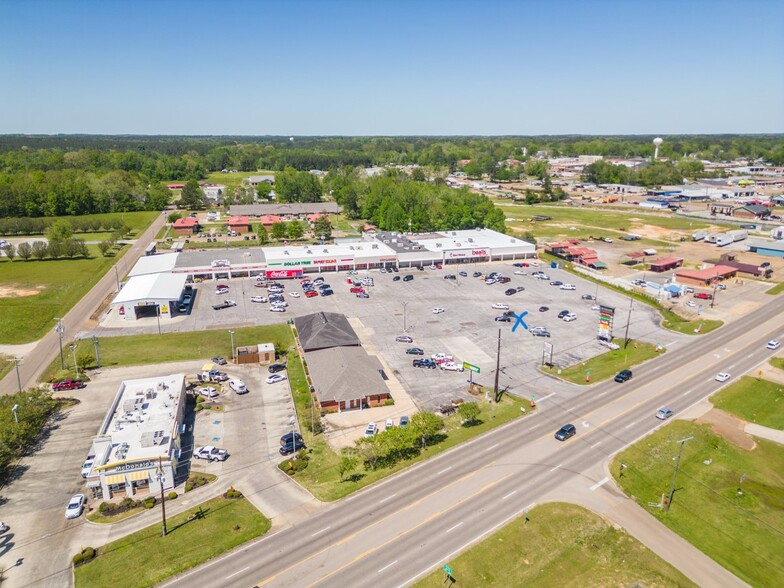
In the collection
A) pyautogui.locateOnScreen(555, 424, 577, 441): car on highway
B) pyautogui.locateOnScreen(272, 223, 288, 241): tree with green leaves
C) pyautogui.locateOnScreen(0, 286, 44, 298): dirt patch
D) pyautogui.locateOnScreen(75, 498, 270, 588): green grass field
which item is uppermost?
pyautogui.locateOnScreen(272, 223, 288, 241): tree with green leaves

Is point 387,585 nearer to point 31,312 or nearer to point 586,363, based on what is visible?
point 586,363

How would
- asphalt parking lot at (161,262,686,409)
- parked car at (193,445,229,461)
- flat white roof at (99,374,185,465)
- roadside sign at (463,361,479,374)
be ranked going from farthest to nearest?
asphalt parking lot at (161,262,686,409), roadside sign at (463,361,479,374), parked car at (193,445,229,461), flat white roof at (99,374,185,465)

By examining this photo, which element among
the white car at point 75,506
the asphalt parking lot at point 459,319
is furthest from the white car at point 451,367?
the white car at point 75,506

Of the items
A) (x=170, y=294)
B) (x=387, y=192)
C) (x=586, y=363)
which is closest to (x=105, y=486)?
(x=170, y=294)

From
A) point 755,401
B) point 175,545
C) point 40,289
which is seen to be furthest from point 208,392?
point 40,289

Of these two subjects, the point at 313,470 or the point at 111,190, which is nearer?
the point at 313,470

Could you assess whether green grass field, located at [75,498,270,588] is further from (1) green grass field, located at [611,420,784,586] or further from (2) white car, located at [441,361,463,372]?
(1) green grass field, located at [611,420,784,586]

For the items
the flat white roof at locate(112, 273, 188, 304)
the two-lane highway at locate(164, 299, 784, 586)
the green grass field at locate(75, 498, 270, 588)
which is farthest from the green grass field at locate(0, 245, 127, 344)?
the two-lane highway at locate(164, 299, 784, 586)
